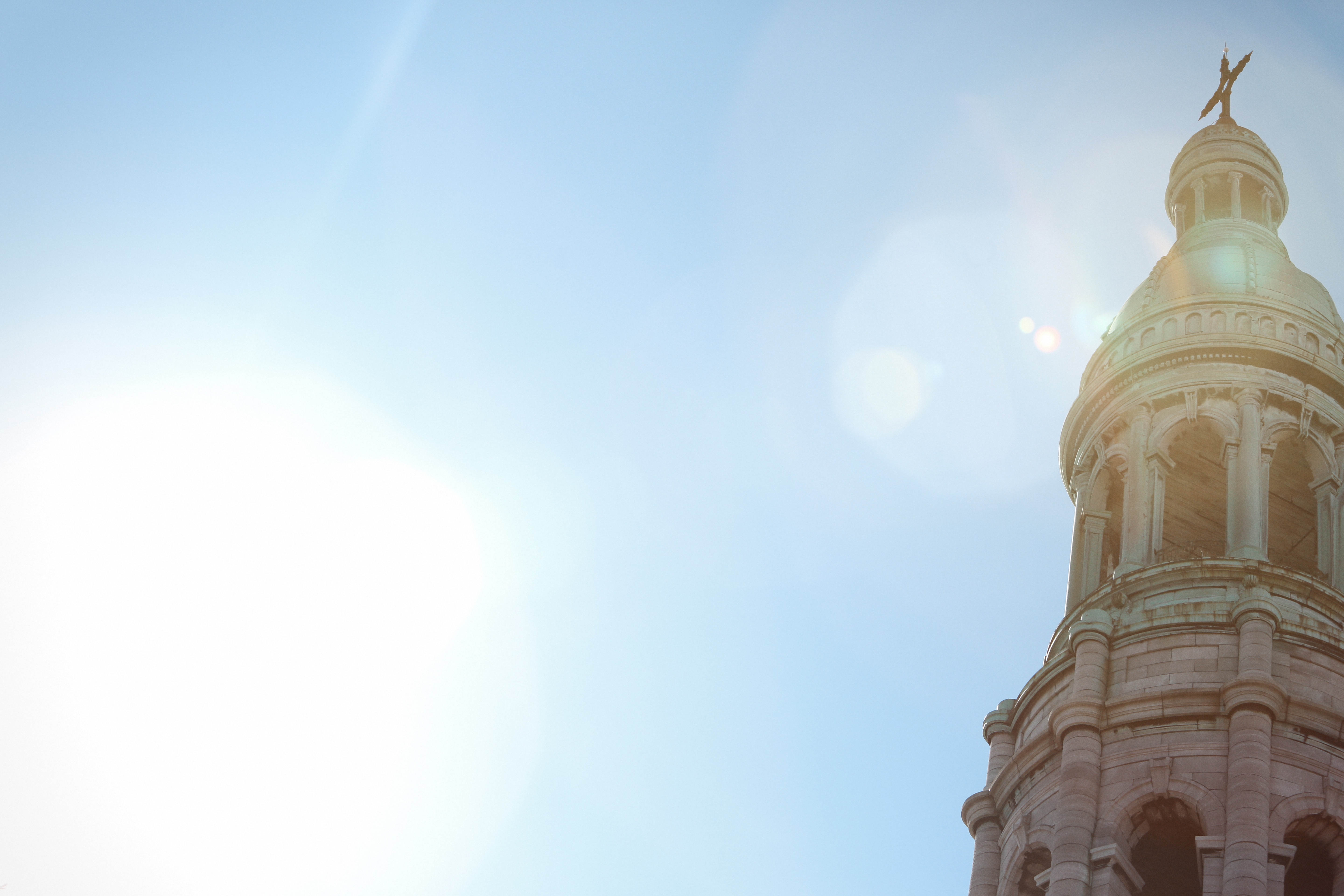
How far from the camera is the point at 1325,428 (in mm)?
37219

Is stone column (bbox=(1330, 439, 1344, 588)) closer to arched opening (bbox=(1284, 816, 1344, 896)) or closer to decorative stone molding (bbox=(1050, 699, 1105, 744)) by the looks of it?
decorative stone molding (bbox=(1050, 699, 1105, 744))

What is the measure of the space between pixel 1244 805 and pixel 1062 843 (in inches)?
118

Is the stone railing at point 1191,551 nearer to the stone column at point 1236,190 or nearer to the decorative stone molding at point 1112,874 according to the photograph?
the decorative stone molding at point 1112,874

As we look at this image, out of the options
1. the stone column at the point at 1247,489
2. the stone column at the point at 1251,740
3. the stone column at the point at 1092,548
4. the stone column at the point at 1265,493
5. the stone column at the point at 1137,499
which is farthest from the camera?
the stone column at the point at 1092,548

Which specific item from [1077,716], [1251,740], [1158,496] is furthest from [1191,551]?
[1251,740]

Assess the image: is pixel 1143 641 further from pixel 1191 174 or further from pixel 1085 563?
pixel 1191 174

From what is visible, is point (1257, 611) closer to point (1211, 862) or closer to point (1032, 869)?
point (1211, 862)

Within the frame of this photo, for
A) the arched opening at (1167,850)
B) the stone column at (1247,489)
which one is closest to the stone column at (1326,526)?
the stone column at (1247,489)

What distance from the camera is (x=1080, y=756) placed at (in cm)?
3073

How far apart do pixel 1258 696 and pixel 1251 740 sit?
847mm

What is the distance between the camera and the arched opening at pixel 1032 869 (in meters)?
30.7

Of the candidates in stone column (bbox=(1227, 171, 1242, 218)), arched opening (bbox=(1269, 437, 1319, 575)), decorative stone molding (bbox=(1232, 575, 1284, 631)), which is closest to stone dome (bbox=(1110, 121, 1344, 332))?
stone column (bbox=(1227, 171, 1242, 218))

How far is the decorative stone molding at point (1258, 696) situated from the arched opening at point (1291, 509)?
7988 millimetres

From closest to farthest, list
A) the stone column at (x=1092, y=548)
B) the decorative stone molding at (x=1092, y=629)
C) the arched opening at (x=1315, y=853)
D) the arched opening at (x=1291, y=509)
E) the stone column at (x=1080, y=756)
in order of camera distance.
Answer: the arched opening at (x=1315, y=853), the stone column at (x=1080, y=756), the decorative stone molding at (x=1092, y=629), the stone column at (x=1092, y=548), the arched opening at (x=1291, y=509)
